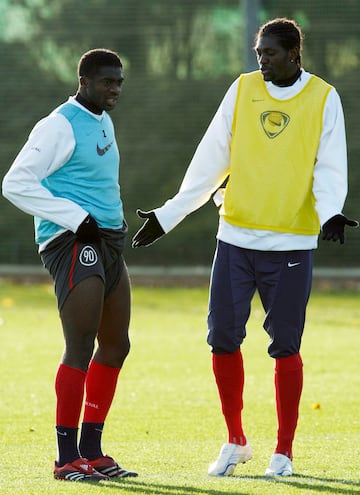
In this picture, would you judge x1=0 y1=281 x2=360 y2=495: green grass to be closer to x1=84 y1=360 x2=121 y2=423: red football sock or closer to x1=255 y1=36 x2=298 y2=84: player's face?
x1=84 y1=360 x2=121 y2=423: red football sock

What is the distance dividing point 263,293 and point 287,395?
1.59 feet

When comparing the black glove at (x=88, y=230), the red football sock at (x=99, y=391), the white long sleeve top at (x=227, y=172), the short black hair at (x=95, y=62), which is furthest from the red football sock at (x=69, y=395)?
the short black hair at (x=95, y=62)

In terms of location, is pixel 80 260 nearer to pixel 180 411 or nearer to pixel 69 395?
pixel 69 395

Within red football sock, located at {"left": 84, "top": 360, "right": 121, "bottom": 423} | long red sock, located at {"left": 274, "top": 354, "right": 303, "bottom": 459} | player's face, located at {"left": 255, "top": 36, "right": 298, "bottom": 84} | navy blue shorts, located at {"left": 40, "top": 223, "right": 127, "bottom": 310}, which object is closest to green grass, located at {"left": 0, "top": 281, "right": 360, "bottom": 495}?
long red sock, located at {"left": 274, "top": 354, "right": 303, "bottom": 459}

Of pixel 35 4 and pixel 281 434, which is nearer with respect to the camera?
pixel 281 434

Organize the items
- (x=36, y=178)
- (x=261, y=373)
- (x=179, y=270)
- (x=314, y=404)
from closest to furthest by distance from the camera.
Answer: (x=36, y=178)
(x=314, y=404)
(x=261, y=373)
(x=179, y=270)

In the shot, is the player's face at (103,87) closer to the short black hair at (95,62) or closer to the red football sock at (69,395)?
the short black hair at (95,62)

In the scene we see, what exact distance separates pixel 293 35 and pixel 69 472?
2.21m

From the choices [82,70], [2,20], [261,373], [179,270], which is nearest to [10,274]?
[179,270]

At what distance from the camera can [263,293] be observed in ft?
18.7

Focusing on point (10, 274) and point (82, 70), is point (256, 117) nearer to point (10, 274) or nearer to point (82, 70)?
point (82, 70)

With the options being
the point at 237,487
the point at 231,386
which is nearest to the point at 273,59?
the point at 231,386

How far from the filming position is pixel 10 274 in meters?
18.5

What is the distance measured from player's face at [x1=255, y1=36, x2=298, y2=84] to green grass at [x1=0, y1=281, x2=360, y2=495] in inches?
71.9
